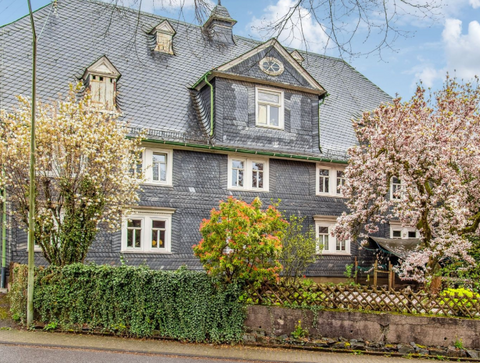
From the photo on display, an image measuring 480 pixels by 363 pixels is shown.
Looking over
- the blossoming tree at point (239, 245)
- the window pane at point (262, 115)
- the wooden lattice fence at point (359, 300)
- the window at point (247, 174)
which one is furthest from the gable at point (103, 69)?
the wooden lattice fence at point (359, 300)

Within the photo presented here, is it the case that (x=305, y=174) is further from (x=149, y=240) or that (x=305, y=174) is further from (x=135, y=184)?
(x=135, y=184)

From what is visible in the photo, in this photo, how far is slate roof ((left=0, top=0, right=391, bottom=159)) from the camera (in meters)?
20.0

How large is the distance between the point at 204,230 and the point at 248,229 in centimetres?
107

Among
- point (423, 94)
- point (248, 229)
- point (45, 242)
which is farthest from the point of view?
point (423, 94)

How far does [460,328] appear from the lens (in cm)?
1226

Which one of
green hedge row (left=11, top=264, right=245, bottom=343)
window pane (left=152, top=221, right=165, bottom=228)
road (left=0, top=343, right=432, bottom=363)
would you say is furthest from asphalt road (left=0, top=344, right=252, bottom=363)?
window pane (left=152, top=221, right=165, bottom=228)

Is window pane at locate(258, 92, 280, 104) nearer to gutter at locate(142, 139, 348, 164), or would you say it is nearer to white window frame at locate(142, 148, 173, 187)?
gutter at locate(142, 139, 348, 164)

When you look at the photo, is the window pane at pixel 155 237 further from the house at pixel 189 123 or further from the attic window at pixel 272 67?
the attic window at pixel 272 67

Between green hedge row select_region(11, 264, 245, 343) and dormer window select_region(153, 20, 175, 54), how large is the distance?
14.4 metres

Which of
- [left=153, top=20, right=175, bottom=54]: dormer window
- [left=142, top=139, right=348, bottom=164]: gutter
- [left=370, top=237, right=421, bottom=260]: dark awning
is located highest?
[left=153, top=20, right=175, bottom=54]: dormer window

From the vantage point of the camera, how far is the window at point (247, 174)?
21594 mm

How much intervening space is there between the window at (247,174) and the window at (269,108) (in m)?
1.74

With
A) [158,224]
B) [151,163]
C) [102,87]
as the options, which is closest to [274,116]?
[151,163]

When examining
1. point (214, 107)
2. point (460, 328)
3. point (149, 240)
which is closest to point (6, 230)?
point (149, 240)
